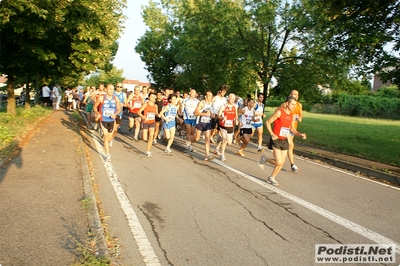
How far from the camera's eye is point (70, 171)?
765cm

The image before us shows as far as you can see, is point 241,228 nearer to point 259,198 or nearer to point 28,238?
point 259,198

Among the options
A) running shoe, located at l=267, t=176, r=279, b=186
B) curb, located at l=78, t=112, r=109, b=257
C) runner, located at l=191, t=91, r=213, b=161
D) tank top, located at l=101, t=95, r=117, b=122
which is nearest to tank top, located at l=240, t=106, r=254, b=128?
runner, located at l=191, t=91, r=213, b=161

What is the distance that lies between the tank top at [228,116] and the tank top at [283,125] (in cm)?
257

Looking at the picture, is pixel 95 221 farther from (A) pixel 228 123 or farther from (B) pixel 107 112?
(A) pixel 228 123

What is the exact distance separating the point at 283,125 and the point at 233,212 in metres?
2.73

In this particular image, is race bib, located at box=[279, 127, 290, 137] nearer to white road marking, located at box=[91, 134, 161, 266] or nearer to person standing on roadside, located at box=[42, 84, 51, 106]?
white road marking, located at box=[91, 134, 161, 266]

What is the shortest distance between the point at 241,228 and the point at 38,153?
21.1 ft

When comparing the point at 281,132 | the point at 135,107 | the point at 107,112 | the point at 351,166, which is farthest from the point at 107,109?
the point at 351,166

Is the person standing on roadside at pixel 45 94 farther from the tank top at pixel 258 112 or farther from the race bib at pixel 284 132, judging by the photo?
the race bib at pixel 284 132

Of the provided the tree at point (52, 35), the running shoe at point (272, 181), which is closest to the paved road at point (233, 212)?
the running shoe at point (272, 181)

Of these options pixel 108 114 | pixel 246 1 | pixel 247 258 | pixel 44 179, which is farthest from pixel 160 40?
pixel 247 258

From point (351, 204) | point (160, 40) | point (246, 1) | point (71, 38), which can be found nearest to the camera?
point (351, 204)

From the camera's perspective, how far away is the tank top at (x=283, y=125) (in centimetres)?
779

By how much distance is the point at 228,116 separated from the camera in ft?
33.9
